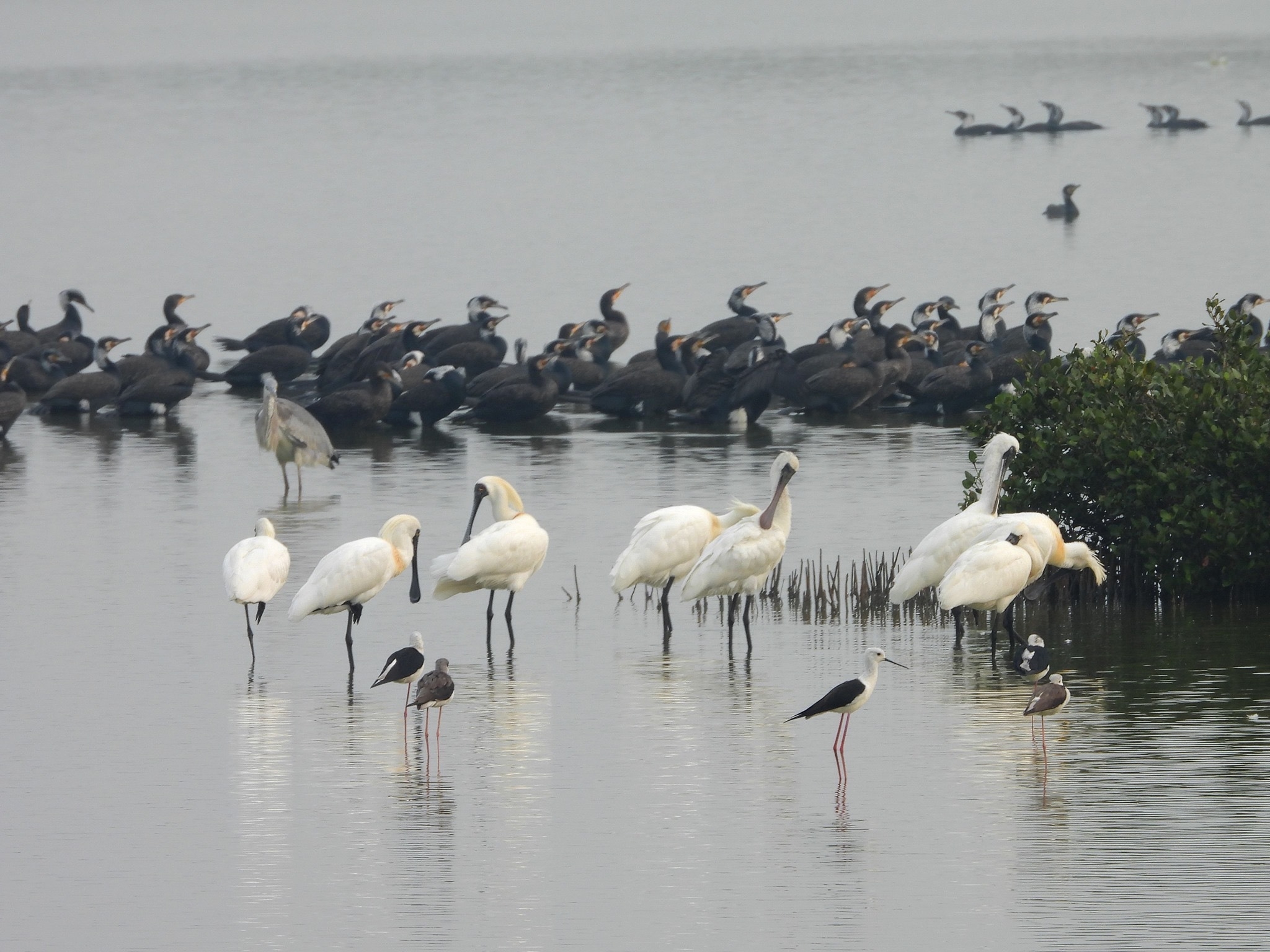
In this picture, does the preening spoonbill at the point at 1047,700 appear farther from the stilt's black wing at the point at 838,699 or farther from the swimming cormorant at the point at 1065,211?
the swimming cormorant at the point at 1065,211

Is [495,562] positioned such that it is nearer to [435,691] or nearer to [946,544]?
[946,544]

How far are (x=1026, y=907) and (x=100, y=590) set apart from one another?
10727 mm

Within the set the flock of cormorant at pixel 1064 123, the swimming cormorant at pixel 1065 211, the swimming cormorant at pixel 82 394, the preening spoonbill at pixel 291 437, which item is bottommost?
the preening spoonbill at pixel 291 437

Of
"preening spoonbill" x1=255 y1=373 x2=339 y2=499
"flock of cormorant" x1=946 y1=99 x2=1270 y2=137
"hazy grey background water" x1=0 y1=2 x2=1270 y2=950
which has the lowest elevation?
"hazy grey background water" x1=0 y1=2 x2=1270 y2=950

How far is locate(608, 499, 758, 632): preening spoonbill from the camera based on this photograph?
16672 mm

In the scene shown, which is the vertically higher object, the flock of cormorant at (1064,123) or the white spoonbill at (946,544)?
the flock of cormorant at (1064,123)

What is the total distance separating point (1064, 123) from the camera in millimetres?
100938

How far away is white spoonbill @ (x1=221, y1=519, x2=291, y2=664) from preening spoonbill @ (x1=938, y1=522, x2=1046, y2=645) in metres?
4.36

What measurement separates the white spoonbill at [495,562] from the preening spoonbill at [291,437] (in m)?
8.92

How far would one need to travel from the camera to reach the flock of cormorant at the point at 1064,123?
3708 inches

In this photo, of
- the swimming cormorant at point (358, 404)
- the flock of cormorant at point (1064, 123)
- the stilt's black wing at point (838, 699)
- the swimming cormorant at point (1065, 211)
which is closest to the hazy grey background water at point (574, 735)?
the stilt's black wing at point (838, 699)

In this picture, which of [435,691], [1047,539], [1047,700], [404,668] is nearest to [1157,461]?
[1047,539]

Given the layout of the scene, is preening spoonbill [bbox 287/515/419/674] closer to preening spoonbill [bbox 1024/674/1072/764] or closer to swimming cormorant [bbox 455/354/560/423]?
preening spoonbill [bbox 1024/674/1072/764]

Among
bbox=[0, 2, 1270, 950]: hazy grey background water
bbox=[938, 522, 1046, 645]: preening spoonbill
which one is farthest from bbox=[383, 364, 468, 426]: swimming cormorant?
bbox=[938, 522, 1046, 645]: preening spoonbill
